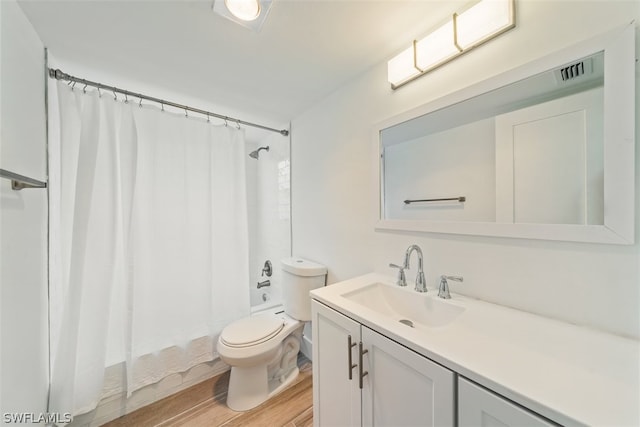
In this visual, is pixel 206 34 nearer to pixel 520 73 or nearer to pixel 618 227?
pixel 520 73

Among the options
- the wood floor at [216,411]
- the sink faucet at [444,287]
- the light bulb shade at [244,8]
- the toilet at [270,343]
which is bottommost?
the wood floor at [216,411]

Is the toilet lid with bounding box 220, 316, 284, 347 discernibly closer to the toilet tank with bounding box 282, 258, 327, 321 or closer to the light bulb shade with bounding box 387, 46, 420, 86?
the toilet tank with bounding box 282, 258, 327, 321

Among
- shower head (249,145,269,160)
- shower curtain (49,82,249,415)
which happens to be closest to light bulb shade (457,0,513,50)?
shower curtain (49,82,249,415)

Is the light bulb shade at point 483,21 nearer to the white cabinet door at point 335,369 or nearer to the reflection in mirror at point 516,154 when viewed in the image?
the reflection in mirror at point 516,154

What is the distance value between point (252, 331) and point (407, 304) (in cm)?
107

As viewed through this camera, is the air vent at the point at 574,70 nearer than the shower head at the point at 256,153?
Yes

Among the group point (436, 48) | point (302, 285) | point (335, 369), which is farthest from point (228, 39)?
point (335, 369)

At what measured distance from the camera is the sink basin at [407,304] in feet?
3.24

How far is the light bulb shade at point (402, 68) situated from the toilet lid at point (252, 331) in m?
1.75

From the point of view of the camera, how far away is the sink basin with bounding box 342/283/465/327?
99 cm

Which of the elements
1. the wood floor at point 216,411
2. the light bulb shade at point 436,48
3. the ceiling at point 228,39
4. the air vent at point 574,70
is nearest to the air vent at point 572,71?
the air vent at point 574,70

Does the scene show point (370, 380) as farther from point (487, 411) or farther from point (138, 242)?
point (138, 242)

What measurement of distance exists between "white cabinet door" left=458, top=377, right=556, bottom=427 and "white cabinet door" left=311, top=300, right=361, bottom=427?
1.25ft

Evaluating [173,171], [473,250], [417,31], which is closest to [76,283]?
[173,171]
